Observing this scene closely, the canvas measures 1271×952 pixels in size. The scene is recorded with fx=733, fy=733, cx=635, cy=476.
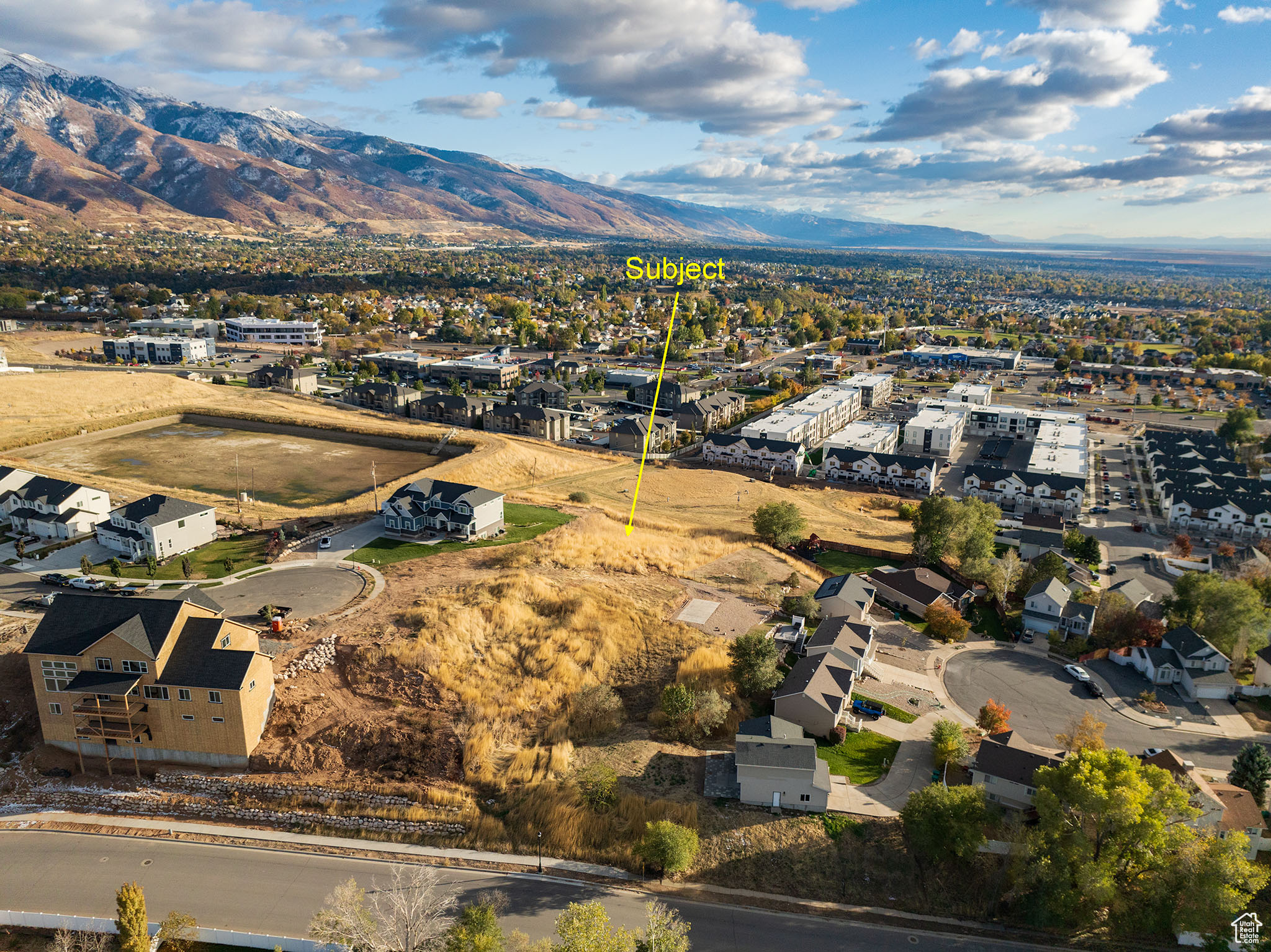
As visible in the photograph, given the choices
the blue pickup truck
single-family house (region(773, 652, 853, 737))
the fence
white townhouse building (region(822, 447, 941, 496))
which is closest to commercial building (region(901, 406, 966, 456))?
white townhouse building (region(822, 447, 941, 496))

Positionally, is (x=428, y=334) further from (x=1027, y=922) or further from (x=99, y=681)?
(x=1027, y=922)

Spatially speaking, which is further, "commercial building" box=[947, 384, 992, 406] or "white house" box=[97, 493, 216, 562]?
"commercial building" box=[947, 384, 992, 406]

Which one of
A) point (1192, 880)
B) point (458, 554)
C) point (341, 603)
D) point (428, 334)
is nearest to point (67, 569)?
point (341, 603)

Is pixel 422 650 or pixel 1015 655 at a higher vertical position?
pixel 422 650

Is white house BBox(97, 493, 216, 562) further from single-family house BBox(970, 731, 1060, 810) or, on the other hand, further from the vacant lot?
single-family house BBox(970, 731, 1060, 810)

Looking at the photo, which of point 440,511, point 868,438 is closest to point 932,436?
point 868,438

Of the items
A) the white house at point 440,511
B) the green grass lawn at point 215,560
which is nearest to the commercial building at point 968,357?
the white house at point 440,511
